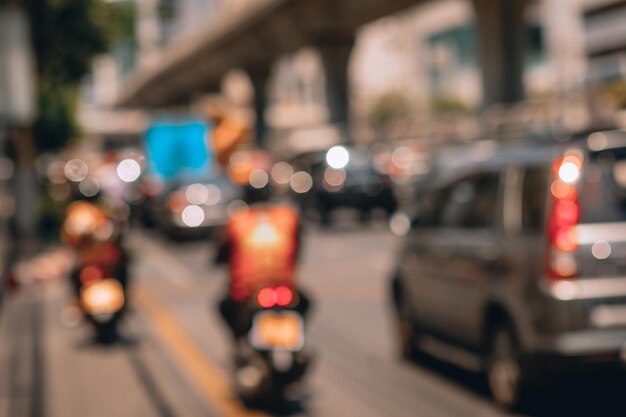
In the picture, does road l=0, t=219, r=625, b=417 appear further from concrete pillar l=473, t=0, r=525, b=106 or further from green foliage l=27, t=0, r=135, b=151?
concrete pillar l=473, t=0, r=525, b=106

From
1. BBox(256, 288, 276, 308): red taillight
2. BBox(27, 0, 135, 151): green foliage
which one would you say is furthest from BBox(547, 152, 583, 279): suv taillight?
BBox(27, 0, 135, 151): green foliage

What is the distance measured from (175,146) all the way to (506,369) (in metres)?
16.4

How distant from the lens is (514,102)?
44844 mm

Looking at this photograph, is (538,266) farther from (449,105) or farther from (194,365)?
(449,105)

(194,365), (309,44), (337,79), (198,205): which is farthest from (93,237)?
(337,79)

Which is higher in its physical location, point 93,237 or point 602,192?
point 602,192

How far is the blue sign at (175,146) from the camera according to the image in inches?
970

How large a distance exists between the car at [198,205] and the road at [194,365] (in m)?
8.47

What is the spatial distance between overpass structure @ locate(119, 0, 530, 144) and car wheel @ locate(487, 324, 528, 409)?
3419cm

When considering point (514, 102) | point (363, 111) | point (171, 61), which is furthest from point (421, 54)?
point (514, 102)

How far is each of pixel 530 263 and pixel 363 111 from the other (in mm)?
137056

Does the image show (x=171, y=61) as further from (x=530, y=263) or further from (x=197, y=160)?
(x=530, y=263)

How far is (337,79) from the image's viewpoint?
56.5 m

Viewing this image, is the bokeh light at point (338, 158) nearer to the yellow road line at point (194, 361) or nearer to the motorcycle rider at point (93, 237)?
the yellow road line at point (194, 361)
